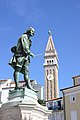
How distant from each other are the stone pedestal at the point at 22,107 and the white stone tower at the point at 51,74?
117141 mm

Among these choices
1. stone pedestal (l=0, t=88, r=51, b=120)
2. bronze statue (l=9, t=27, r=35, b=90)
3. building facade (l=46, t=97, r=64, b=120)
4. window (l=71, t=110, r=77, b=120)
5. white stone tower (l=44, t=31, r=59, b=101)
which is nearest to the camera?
stone pedestal (l=0, t=88, r=51, b=120)

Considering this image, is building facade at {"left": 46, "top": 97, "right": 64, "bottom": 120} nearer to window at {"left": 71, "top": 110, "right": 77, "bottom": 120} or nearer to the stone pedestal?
window at {"left": 71, "top": 110, "right": 77, "bottom": 120}

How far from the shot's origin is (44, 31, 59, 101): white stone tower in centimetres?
13050

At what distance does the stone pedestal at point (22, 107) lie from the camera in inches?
407

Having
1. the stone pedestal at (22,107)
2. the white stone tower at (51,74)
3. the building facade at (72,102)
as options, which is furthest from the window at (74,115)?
the white stone tower at (51,74)

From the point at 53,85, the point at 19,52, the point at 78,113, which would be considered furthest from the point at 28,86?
the point at 53,85

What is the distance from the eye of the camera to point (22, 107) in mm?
10352

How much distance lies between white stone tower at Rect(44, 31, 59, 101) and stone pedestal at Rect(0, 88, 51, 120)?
117141 millimetres

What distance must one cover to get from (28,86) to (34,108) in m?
1.26

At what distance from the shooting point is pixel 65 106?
43562 mm

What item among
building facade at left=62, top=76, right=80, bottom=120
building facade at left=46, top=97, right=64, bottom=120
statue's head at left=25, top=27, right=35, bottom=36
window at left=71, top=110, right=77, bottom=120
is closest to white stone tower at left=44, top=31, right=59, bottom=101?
building facade at left=46, top=97, right=64, bottom=120

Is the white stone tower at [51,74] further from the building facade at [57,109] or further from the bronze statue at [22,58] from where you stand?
the bronze statue at [22,58]

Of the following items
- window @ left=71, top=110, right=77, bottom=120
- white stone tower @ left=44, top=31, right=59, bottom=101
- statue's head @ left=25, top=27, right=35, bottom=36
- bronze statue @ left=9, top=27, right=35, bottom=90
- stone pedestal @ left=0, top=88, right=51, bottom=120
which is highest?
white stone tower @ left=44, top=31, right=59, bottom=101

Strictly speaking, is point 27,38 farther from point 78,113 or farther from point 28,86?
point 78,113
